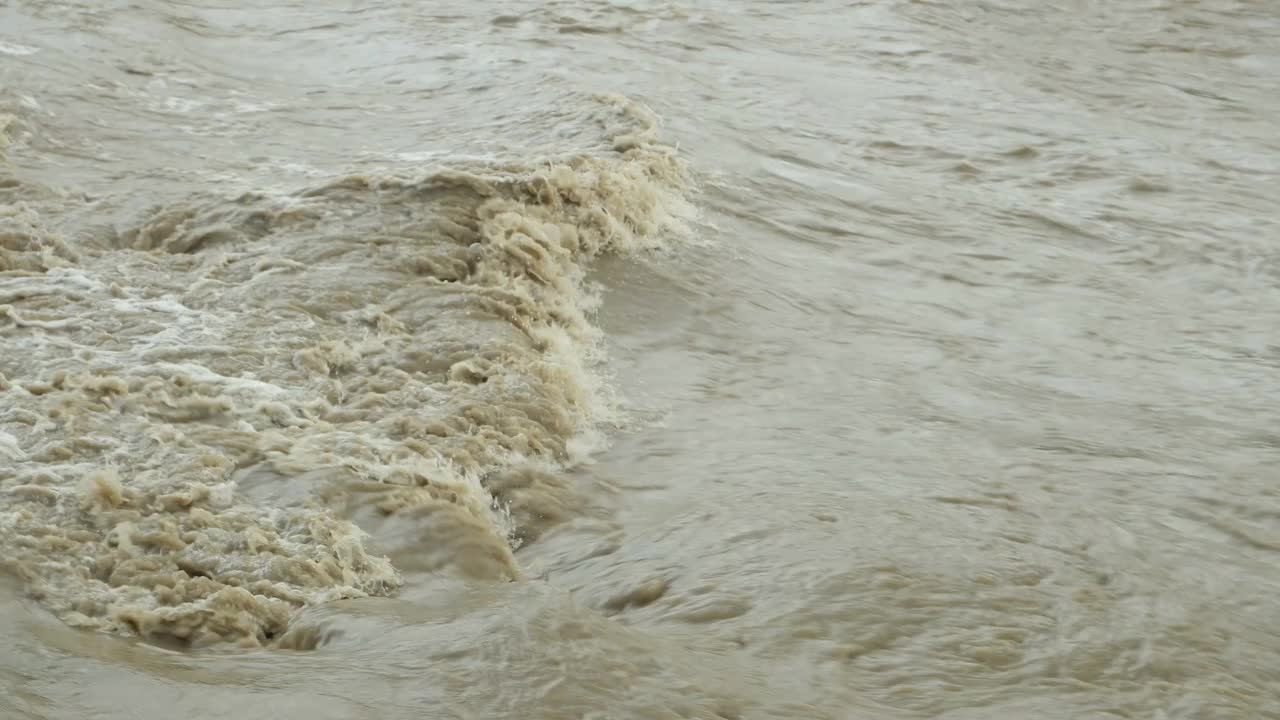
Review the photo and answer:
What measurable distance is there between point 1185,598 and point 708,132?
5690mm

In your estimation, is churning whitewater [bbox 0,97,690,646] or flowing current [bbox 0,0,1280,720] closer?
flowing current [bbox 0,0,1280,720]

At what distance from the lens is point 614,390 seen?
6.05 metres

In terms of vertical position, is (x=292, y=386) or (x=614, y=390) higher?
Answer: (x=292, y=386)

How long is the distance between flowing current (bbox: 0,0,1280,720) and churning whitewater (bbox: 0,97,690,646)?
0.06 ft

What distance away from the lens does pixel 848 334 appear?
686cm

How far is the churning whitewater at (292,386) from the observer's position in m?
4.32

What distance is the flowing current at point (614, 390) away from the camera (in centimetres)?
393

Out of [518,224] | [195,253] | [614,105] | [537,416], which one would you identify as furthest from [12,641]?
[614,105]

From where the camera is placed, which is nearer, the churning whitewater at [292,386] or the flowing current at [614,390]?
the flowing current at [614,390]

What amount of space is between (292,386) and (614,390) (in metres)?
1.32

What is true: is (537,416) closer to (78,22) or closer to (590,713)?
(590,713)

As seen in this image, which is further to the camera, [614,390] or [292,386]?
[614,390]

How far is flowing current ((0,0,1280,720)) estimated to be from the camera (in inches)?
155

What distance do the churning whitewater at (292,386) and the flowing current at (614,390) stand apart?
2 centimetres
